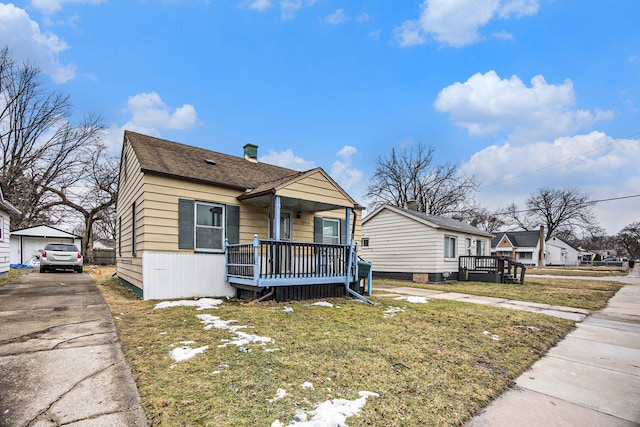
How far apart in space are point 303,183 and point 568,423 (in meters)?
6.65

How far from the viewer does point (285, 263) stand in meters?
7.59

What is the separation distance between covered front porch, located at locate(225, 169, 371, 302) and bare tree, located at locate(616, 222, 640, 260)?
8231 centimetres

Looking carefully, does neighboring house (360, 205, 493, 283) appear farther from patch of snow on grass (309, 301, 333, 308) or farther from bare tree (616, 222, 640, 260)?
bare tree (616, 222, 640, 260)

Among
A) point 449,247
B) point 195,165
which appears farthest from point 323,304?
point 449,247

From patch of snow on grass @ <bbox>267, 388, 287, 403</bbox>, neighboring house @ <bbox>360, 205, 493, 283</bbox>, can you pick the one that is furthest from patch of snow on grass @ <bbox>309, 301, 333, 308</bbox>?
neighboring house @ <bbox>360, 205, 493, 283</bbox>

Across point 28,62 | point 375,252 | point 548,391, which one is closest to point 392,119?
point 375,252

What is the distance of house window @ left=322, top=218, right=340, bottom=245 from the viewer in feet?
36.6

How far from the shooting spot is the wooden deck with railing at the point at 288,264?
737 centimetres

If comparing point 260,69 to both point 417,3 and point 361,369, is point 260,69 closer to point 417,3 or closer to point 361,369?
point 417,3

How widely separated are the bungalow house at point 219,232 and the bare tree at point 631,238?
273 ft

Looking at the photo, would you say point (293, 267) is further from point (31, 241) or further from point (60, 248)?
point (31, 241)

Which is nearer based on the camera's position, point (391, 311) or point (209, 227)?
point (391, 311)

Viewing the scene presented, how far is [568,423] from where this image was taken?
8.48ft

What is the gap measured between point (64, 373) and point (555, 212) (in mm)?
64896
